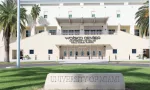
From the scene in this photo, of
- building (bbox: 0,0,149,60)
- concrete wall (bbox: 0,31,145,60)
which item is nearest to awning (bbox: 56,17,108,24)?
building (bbox: 0,0,149,60)

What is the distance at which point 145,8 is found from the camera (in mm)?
55312

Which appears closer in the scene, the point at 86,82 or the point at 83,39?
the point at 86,82

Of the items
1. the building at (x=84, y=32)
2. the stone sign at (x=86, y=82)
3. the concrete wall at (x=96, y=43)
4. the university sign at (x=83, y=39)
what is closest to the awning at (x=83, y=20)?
the building at (x=84, y=32)

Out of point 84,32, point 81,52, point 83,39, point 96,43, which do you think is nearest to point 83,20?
point 84,32

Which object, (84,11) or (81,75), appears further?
(84,11)

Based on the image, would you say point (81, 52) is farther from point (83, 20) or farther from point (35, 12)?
point (35, 12)

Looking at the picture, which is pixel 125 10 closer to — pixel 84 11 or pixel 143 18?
pixel 84 11

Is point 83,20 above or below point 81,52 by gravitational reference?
above

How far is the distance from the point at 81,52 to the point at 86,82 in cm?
5662

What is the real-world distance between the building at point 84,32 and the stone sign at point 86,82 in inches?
2075

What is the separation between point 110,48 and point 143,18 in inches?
513

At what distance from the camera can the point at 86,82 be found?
10.8 metres

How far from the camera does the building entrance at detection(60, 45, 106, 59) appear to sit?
2641 inches

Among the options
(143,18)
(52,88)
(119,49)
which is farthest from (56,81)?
(119,49)
